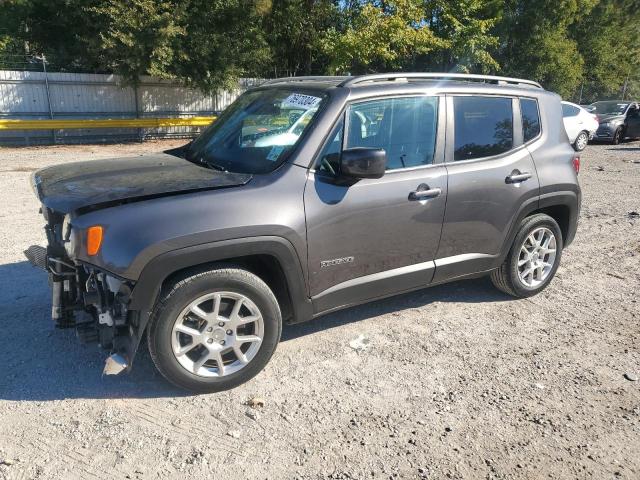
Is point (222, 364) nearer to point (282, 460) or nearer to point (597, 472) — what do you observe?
point (282, 460)

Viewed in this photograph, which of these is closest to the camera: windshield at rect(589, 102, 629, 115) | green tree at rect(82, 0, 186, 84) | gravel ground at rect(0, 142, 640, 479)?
gravel ground at rect(0, 142, 640, 479)

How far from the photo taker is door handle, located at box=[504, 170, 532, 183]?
14.4 ft

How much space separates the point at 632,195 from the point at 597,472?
8.29m

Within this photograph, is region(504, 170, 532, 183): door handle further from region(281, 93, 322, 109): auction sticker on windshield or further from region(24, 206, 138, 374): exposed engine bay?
region(24, 206, 138, 374): exposed engine bay

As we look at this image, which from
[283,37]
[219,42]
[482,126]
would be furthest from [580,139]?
[482,126]

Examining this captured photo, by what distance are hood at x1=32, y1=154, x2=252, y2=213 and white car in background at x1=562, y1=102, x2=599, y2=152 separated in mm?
14848

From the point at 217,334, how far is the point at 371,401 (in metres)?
1.03

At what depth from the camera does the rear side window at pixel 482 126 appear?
4160mm

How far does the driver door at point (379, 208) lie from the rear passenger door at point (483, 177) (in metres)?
0.12

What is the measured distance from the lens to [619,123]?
751 inches

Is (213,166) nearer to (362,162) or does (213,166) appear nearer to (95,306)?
(362,162)

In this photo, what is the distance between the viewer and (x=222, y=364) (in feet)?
11.0

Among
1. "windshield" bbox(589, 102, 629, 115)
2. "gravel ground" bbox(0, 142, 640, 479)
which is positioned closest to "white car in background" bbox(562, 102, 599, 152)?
"windshield" bbox(589, 102, 629, 115)

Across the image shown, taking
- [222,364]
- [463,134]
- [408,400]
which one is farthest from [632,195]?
[222,364]
